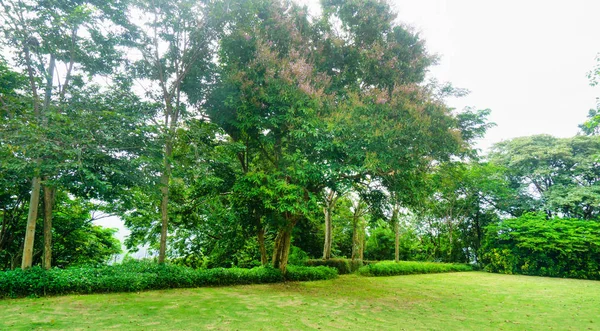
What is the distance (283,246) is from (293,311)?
445 centimetres

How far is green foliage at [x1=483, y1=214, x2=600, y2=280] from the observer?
15852 mm

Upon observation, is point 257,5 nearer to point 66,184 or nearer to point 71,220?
point 66,184

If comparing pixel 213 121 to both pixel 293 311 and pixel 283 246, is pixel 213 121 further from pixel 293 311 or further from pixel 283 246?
pixel 293 311

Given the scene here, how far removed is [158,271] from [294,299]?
364 cm

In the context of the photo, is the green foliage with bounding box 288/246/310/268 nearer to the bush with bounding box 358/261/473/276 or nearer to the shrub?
the shrub

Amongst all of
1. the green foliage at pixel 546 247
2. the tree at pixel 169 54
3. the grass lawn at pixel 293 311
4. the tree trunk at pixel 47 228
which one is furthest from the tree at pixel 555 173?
the tree trunk at pixel 47 228

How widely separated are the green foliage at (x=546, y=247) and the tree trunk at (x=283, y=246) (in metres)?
13.5

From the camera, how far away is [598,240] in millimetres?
15539

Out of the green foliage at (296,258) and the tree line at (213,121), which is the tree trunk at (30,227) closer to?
the tree line at (213,121)

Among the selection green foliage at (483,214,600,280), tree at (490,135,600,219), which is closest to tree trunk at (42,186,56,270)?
green foliage at (483,214,600,280)

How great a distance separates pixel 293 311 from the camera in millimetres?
6230

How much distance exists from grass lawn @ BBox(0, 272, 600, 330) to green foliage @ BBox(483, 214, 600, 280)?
8.58 metres

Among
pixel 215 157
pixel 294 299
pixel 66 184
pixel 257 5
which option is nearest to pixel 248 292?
pixel 294 299

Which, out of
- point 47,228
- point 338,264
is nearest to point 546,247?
→ point 338,264
